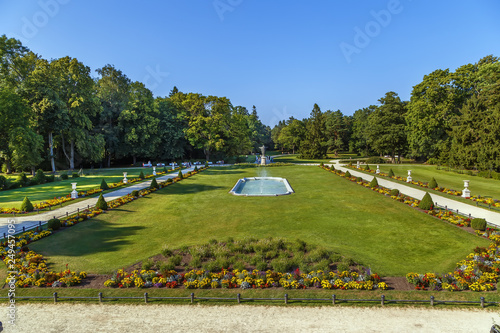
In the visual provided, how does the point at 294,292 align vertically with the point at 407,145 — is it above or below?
below

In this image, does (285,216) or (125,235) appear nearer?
(125,235)

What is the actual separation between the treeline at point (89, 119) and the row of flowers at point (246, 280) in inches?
1431

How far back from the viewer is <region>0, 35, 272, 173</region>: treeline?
37250mm

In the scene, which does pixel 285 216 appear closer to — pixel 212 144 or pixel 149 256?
pixel 149 256

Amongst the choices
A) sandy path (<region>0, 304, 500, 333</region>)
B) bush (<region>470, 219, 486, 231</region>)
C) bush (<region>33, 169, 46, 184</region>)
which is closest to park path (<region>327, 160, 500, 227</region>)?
bush (<region>470, 219, 486, 231</region>)

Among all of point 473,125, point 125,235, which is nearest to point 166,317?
point 125,235

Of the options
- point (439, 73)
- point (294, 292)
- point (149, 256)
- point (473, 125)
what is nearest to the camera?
point (294, 292)

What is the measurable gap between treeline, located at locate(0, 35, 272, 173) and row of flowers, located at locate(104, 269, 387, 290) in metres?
36.3

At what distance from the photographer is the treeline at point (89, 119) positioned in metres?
37.2

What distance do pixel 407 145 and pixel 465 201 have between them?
141 feet

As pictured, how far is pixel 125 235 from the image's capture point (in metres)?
16.3

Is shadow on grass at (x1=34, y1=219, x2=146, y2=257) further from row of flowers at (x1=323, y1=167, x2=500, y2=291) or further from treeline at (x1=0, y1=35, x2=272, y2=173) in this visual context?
treeline at (x1=0, y1=35, x2=272, y2=173)

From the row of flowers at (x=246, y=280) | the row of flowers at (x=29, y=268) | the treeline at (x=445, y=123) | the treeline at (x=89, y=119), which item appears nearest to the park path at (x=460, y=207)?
the row of flowers at (x=246, y=280)

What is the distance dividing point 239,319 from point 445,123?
194 ft
